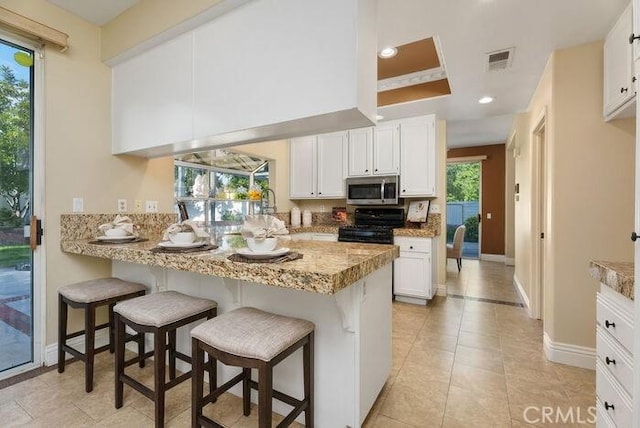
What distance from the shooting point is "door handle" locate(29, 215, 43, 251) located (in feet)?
6.93

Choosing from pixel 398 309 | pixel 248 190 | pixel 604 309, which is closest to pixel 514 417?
pixel 604 309

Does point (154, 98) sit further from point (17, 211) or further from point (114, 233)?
point (17, 211)

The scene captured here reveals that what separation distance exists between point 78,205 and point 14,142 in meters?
0.57

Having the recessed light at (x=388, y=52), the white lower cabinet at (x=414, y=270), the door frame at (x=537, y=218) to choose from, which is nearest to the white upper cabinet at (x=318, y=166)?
the white lower cabinet at (x=414, y=270)

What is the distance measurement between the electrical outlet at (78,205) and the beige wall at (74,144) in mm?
29

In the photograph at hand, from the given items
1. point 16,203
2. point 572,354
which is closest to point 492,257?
point 572,354

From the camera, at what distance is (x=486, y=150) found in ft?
21.9

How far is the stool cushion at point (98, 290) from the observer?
1.88 m

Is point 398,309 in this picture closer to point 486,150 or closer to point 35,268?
point 35,268

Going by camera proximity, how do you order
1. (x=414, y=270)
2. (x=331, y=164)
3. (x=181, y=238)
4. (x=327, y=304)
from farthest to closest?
(x=331, y=164) < (x=414, y=270) < (x=181, y=238) < (x=327, y=304)

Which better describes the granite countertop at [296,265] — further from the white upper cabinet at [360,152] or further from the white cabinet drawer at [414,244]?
the white upper cabinet at [360,152]

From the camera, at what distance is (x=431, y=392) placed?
73.4 inches

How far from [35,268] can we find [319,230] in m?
2.93

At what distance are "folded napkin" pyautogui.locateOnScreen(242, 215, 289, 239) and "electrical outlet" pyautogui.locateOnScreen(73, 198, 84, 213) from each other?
180cm
